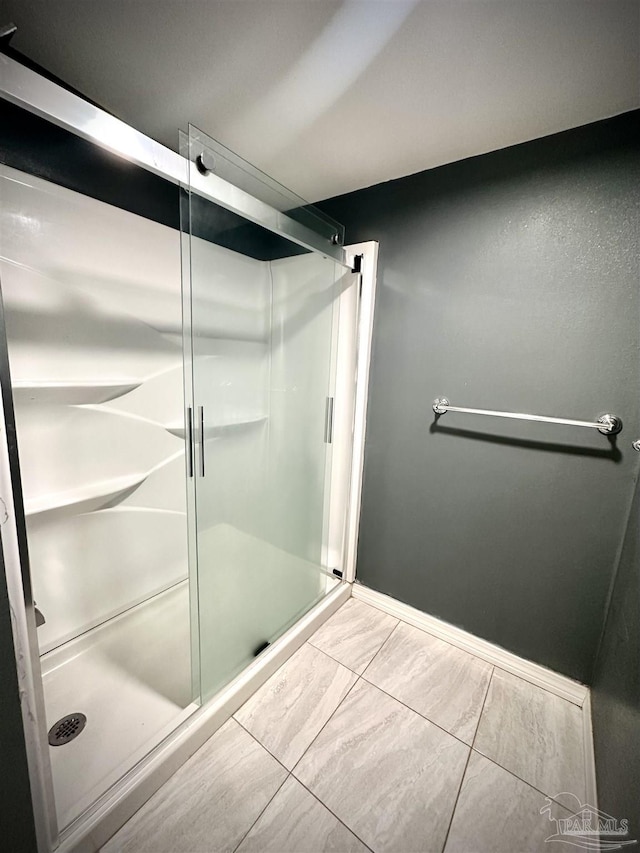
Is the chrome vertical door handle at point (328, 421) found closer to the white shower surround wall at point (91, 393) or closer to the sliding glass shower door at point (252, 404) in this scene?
the sliding glass shower door at point (252, 404)

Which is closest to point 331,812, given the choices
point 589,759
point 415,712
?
point 415,712

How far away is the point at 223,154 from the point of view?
1032 millimetres

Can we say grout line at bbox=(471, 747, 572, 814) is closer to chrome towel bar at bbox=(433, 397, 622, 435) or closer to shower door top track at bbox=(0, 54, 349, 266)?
chrome towel bar at bbox=(433, 397, 622, 435)

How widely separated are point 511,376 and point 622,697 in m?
1.04

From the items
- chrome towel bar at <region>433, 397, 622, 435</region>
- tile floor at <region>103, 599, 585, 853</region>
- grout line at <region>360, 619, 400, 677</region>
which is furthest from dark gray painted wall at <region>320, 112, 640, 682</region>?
tile floor at <region>103, 599, 585, 853</region>

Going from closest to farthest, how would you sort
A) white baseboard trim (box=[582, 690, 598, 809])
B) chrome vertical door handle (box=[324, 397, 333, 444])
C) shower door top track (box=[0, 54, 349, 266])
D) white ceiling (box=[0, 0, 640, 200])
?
shower door top track (box=[0, 54, 349, 266]) → white ceiling (box=[0, 0, 640, 200]) → white baseboard trim (box=[582, 690, 598, 809]) → chrome vertical door handle (box=[324, 397, 333, 444])

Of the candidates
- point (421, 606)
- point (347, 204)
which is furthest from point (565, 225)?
point (421, 606)

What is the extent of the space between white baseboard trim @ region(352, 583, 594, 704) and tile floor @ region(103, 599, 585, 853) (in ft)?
0.12

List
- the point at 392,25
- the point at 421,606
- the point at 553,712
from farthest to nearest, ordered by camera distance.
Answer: the point at 421,606 < the point at 553,712 < the point at 392,25

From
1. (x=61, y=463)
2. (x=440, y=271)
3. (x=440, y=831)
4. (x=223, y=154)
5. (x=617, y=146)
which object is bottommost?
(x=440, y=831)

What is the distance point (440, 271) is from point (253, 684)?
6.18 ft

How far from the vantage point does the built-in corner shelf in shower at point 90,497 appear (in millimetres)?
1225

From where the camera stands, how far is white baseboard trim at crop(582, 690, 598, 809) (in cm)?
99

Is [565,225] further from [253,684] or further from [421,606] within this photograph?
[253,684]
